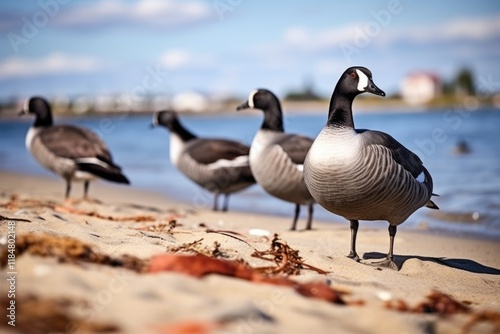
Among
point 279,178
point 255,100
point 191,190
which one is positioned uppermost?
point 255,100

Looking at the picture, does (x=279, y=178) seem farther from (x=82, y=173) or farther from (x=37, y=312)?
(x=37, y=312)

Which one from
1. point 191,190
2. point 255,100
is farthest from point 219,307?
point 191,190

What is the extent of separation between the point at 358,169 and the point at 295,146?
3.20m

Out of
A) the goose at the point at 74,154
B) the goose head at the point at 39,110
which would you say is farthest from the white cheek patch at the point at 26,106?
the goose at the point at 74,154

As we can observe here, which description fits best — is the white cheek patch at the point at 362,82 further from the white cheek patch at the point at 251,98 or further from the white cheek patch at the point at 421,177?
the white cheek patch at the point at 251,98

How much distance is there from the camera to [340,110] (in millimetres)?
6180

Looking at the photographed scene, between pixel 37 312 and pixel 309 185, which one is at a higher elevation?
pixel 309 185

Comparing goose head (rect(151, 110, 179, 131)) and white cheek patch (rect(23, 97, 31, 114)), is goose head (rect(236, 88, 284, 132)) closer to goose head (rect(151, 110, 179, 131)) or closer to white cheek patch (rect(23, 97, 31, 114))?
goose head (rect(151, 110, 179, 131))

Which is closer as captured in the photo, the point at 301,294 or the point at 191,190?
the point at 301,294

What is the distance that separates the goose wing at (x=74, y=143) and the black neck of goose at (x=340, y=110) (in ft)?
18.4

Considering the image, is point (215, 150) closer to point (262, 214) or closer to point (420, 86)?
point (262, 214)

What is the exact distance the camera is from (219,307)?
3.26 metres

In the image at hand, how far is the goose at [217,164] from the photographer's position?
1145cm

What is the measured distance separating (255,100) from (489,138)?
18.2 meters
